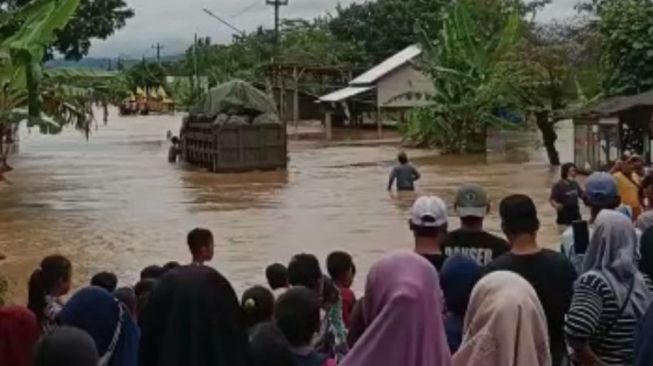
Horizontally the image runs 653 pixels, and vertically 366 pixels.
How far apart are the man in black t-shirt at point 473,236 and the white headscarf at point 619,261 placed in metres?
1.17

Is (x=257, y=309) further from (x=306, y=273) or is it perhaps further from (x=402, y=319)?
(x=402, y=319)

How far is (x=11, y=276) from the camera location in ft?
49.3

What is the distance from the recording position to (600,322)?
16.8 feet

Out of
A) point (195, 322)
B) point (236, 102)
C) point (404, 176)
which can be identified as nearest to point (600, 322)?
point (195, 322)

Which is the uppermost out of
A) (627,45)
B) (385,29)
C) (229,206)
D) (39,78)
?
(385,29)

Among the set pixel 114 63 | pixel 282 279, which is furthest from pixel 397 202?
pixel 114 63

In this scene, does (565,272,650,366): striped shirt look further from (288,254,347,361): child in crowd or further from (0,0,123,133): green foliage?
(0,0,123,133): green foliage

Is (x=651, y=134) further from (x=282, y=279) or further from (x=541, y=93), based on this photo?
(x=282, y=279)

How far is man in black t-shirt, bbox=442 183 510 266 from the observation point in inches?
251

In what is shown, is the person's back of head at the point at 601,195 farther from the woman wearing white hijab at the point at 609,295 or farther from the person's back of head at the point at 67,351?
the person's back of head at the point at 67,351

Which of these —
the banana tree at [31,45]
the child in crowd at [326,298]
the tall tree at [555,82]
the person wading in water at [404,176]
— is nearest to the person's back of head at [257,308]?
the child in crowd at [326,298]

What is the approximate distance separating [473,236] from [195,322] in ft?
7.53

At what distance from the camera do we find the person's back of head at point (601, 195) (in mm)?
6484

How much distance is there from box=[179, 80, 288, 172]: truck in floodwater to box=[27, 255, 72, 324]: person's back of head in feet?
81.4
